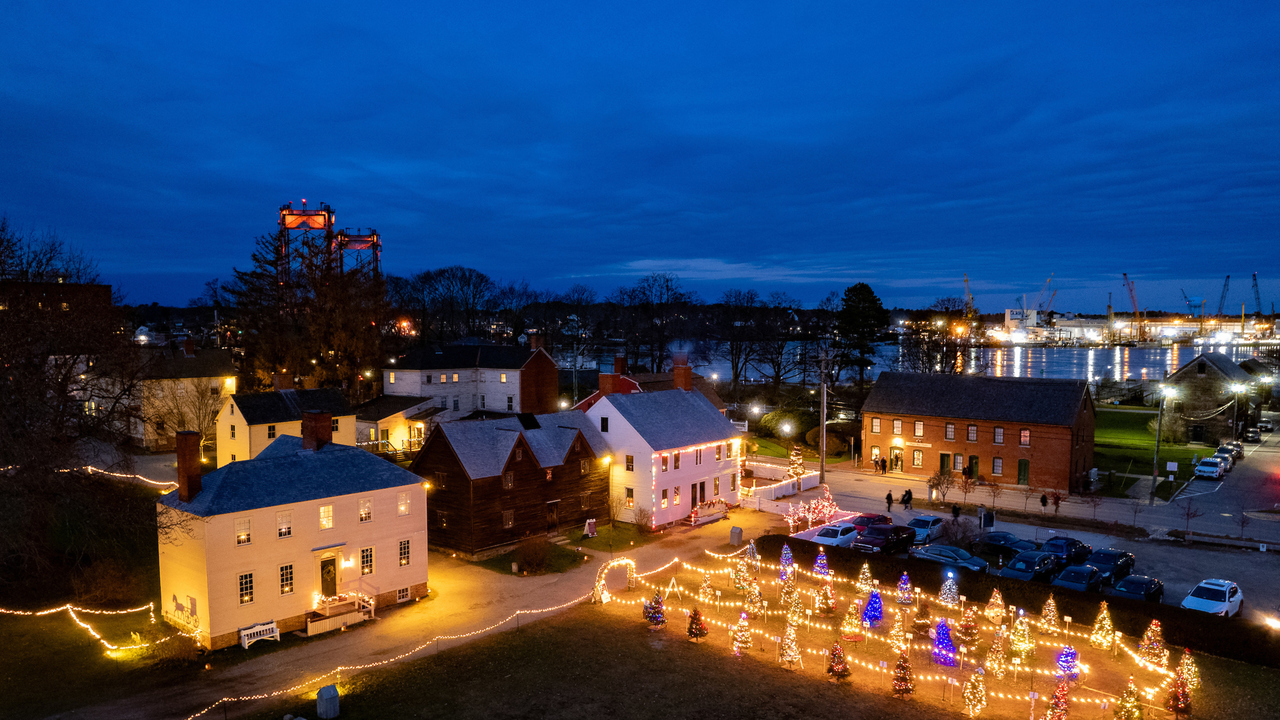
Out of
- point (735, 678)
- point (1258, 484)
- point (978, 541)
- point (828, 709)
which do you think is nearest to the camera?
point (828, 709)

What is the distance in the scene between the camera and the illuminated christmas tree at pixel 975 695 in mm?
20203

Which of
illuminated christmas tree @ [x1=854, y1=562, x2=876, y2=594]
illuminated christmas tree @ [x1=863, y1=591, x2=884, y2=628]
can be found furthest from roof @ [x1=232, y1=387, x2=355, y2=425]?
illuminated christmas tree @ [x1=863, y1=591, x2=884, y2=628]

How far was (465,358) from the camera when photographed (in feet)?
235

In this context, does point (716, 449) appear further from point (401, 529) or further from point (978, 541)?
point (401, 529)

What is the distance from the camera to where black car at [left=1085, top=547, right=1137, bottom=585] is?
30.5m

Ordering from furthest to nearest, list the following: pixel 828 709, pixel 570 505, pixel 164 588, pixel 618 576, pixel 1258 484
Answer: pixel 1258 484 < pixel 570 505 < pixel 618 576 < pixel 164 588 < pixel 828 709

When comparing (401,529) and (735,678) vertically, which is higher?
(401,529)

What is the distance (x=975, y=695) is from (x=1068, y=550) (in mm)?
16633

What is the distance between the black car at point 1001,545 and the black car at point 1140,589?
5959mm

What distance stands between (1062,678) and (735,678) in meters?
9.55

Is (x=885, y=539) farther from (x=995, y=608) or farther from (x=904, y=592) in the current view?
(x=995, y=608)

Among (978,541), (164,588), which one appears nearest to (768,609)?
(978,541)

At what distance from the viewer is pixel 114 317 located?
144 ft

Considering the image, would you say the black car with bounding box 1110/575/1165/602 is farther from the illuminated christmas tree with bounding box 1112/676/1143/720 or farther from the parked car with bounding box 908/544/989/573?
the illuminated christmas tree with bounding box 1112/676/1143/720
